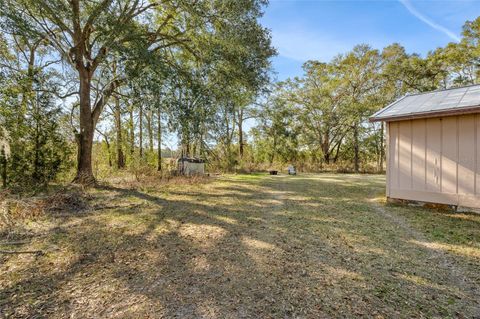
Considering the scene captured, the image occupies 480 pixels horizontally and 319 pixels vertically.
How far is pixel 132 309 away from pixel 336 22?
10.5m

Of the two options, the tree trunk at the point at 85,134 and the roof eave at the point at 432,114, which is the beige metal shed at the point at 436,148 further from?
the tree trunk at the point at 85,134

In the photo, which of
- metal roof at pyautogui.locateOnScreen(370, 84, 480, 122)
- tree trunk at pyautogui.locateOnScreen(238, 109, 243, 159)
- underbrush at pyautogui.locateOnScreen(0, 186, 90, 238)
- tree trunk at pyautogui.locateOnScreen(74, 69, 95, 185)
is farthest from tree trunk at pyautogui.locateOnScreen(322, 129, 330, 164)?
underbrush at pyautogui.locateOnScreen(0, 186, 90, 238)

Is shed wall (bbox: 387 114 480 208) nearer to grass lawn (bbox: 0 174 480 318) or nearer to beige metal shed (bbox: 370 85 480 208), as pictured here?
beige metal shed (bbox: 370 85 480 208)

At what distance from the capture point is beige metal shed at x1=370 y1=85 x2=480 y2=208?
15.1ft

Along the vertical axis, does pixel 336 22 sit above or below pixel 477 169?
above

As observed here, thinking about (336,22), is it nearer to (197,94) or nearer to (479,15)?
(197,94)

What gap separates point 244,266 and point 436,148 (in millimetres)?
4818

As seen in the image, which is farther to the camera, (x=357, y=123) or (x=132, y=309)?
(x=357, y=123)

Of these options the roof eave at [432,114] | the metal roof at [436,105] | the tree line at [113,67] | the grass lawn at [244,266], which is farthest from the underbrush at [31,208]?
the metal roof at [436,105]

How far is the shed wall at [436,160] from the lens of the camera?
4594 mm

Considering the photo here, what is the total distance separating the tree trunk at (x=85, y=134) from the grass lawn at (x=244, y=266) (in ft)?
11.6

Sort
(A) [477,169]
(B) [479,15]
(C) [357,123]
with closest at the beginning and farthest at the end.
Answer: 1. (A) [477,169]
2. (B) [479,15]
3. (C) [357,123]

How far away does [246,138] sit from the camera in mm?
20859

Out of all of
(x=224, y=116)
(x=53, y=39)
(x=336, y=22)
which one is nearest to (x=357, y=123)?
(x=336, y=22)
